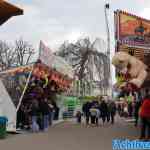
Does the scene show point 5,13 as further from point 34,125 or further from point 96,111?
point 96,111

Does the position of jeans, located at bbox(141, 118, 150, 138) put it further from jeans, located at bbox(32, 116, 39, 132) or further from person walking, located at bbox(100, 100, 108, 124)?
person walking, located at bbox(100, 100, 108, 124)

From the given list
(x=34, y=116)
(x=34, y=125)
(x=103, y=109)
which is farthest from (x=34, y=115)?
(x=103, y=109)

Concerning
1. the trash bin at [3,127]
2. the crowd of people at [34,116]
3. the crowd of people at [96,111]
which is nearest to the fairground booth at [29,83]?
the crowd of people at [34,116]

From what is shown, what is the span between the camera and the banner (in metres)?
18.4

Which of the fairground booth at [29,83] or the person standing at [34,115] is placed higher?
the fairground booth at [29,83]

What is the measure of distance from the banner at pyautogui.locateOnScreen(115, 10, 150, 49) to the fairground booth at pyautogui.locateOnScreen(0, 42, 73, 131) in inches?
192

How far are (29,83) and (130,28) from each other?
238 inches

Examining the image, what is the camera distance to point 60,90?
27.9m

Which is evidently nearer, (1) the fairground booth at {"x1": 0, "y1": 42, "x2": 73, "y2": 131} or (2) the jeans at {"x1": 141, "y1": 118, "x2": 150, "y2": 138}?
(2) the jeans at {"x1": 141, "y1": 118, "x2": 150, "y2": 138}

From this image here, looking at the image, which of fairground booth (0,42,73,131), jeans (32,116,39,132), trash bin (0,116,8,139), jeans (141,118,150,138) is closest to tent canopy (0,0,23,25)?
fairground booth (0,42,73,131)

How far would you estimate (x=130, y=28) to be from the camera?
2009 cm

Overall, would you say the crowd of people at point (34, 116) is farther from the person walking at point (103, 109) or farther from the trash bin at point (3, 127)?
the person walking at point (103, 109)

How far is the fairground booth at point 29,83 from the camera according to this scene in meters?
20.3

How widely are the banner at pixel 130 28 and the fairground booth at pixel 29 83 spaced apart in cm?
487
